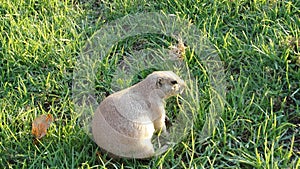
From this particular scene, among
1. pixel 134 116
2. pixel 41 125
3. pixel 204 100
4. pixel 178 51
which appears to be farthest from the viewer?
pixel 178 51

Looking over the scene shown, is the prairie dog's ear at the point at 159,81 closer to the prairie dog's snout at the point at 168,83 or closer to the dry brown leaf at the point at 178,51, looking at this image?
the prairie dog's snout at the point at 168,83

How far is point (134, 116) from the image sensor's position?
6.36 ft

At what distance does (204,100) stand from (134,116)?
601 millimetres

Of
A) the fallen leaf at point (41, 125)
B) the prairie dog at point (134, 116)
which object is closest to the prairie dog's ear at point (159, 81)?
the prairie dog at point (134, 116)

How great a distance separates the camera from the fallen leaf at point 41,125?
7.47ft

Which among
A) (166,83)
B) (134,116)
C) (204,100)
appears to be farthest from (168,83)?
(204,100)

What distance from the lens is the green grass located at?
2.21 m

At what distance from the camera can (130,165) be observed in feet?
7.11

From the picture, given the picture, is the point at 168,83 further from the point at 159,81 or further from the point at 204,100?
the point at 204,100

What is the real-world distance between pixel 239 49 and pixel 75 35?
981 millimetres

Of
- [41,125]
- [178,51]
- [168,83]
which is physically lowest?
[41,125]

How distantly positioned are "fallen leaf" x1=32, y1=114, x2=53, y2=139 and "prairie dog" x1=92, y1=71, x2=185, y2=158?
347 mm

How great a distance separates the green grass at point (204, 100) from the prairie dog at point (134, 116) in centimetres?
15

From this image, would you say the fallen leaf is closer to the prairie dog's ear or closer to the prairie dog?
the prairie dog
